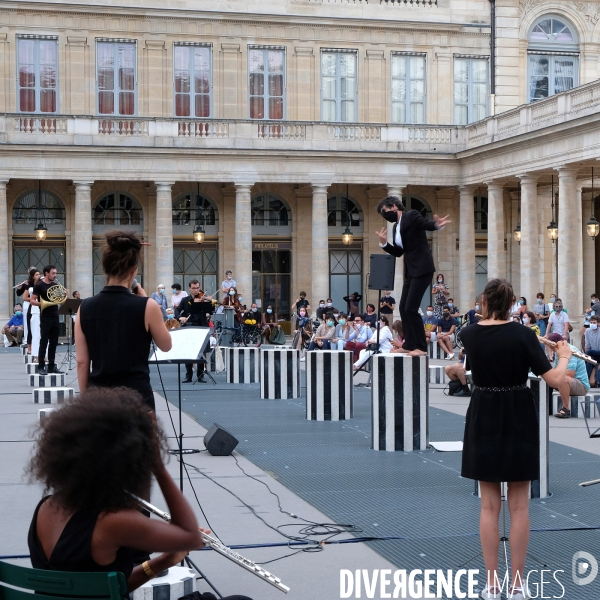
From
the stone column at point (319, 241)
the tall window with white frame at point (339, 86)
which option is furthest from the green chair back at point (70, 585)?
the tall window with white frame at point (339, 86)

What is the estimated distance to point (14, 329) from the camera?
3189 cm

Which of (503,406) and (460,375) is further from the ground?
(503,406)

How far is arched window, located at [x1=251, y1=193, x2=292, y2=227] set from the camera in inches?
1430

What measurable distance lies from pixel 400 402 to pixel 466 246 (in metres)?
24.8

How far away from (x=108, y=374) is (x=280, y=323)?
29.9 meters

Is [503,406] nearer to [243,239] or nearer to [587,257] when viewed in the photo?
[243,239]

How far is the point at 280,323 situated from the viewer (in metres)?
35.8

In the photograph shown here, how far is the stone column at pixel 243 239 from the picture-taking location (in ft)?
109

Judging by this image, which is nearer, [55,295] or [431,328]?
[55,295]

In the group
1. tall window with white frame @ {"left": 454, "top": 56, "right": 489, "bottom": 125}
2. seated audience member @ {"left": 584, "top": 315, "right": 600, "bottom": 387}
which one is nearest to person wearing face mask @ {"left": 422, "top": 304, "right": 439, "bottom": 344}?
seated audience member @ {"left": 584, "top": 315, "right": 600, "bottom": 387}

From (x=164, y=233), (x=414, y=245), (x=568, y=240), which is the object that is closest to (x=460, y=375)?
(x=414, y=245)

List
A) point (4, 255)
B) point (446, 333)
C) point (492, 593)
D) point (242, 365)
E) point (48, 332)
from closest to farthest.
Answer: point (492, 593) → point (48, 332) → point (242, 365) → point (446, 333) → point (4, 255)

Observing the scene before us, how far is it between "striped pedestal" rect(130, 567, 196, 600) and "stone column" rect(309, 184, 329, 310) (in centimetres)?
2820

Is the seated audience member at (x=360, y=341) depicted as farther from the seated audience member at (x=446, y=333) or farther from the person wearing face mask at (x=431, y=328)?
the seated audience member at (x=446, y=333)
